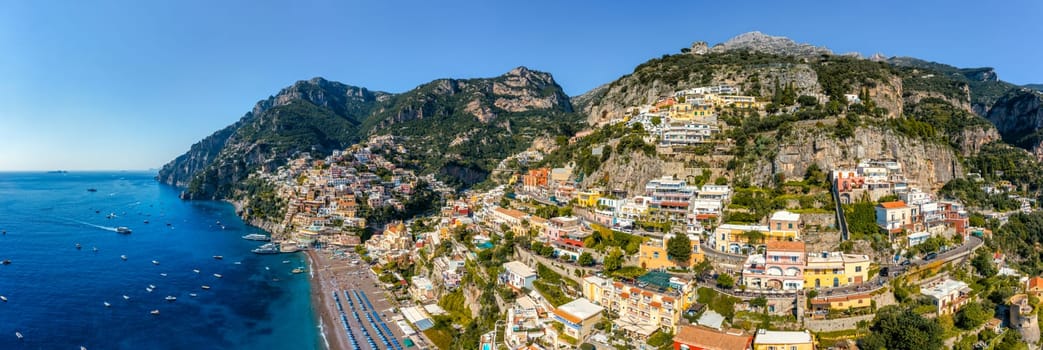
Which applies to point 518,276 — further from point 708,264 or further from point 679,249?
point 708,264

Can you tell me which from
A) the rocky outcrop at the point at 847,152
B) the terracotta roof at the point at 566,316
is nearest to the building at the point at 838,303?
the terracotta roof at the point at 566,316

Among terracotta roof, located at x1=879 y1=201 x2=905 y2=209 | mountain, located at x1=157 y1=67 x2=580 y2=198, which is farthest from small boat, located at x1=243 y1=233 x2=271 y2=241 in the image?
terracotta roof, located at x1=879 y1=201 x2=905 y2=209

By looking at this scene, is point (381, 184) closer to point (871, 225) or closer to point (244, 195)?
point (244, 195)

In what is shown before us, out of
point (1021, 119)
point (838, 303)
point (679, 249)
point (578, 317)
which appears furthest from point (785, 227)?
point (1021, 119)

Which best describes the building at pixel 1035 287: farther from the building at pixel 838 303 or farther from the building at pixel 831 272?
the building at pixel 838 303

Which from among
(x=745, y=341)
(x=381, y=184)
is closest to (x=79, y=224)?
(x=381, y=184)

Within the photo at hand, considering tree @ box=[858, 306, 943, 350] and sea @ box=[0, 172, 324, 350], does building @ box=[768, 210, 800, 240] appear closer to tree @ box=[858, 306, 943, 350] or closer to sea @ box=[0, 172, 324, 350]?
tree @ box=[858, 306, 943, 350]
